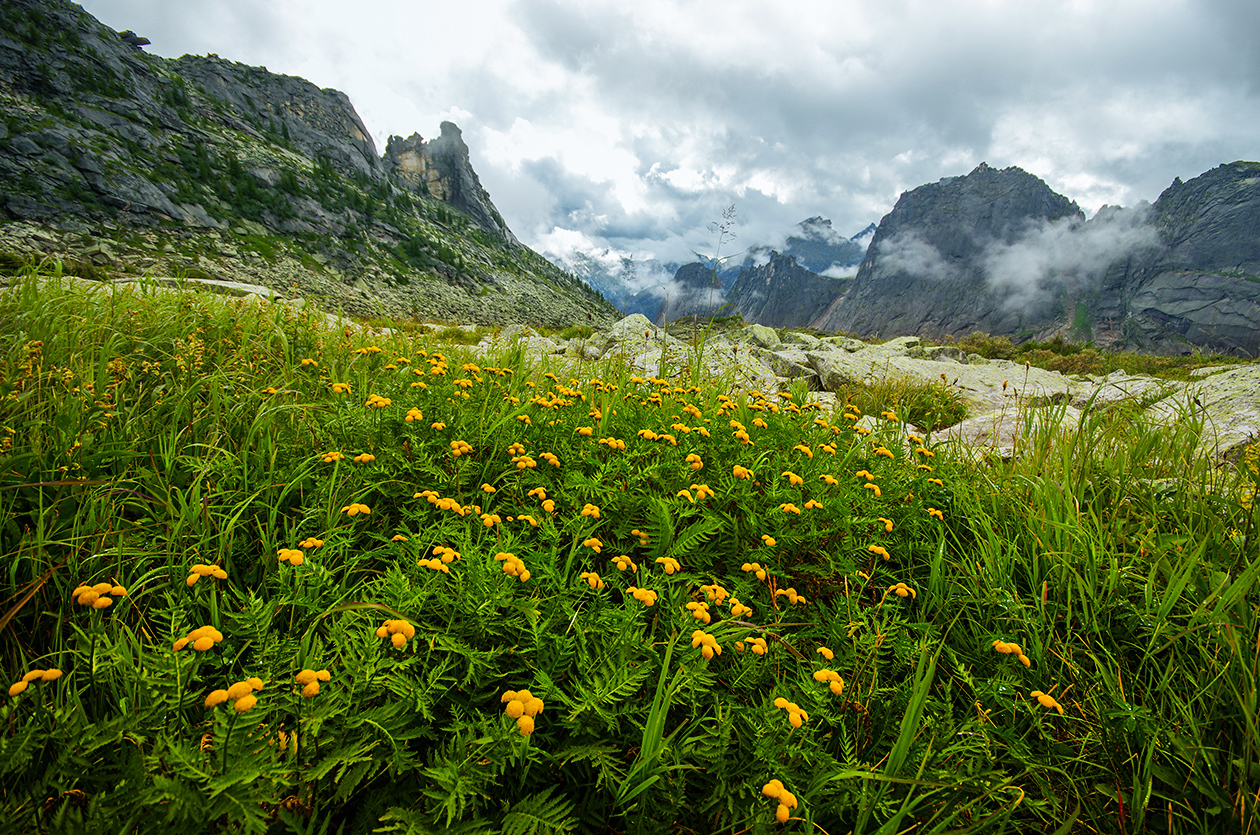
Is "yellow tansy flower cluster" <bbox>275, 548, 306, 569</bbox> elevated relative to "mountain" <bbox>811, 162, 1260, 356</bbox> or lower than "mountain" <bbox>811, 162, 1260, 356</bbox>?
lower

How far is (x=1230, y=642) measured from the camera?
150 cm

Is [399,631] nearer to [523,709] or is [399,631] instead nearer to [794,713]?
[523,709]

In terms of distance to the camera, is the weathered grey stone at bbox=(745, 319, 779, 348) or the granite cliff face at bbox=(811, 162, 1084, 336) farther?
the granite cliff face at bbox=(811, 162, 1084, 336)

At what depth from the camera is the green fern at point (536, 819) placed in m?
0.99

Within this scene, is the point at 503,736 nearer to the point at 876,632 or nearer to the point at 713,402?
the point at 876,632

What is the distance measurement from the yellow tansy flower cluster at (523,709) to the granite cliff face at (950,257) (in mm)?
154090

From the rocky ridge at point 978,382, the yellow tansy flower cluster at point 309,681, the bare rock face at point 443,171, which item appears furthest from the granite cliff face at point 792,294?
the yellow tansy flower cluster at point 309,681

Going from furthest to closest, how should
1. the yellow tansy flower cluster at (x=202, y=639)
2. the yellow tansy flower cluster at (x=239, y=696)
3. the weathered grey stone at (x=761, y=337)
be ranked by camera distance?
the weathered grey stone at (x=761, y=337) → the yellow tansy flower cluster at (x=202, y=639) → the yellow tansy flower cluster at (x=239, y=696)

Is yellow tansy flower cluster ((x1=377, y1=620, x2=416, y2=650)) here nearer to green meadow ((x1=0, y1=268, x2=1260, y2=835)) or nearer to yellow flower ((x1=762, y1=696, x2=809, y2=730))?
green meadow ((x1=0, y1=268, x2=1260, y2=835))

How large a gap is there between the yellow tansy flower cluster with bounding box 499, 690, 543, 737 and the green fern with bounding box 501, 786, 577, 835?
6.3 inches

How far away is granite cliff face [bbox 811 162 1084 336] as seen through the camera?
135m

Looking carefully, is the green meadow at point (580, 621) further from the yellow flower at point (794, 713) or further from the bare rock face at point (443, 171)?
the bare rock face at point (443, 171)

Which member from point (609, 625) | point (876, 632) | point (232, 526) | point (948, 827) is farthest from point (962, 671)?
point (232, 526)

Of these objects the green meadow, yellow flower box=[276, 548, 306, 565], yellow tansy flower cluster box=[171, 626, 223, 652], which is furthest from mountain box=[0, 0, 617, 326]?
yellow tansy flower cluster box=[171, 626, 223, 652]
